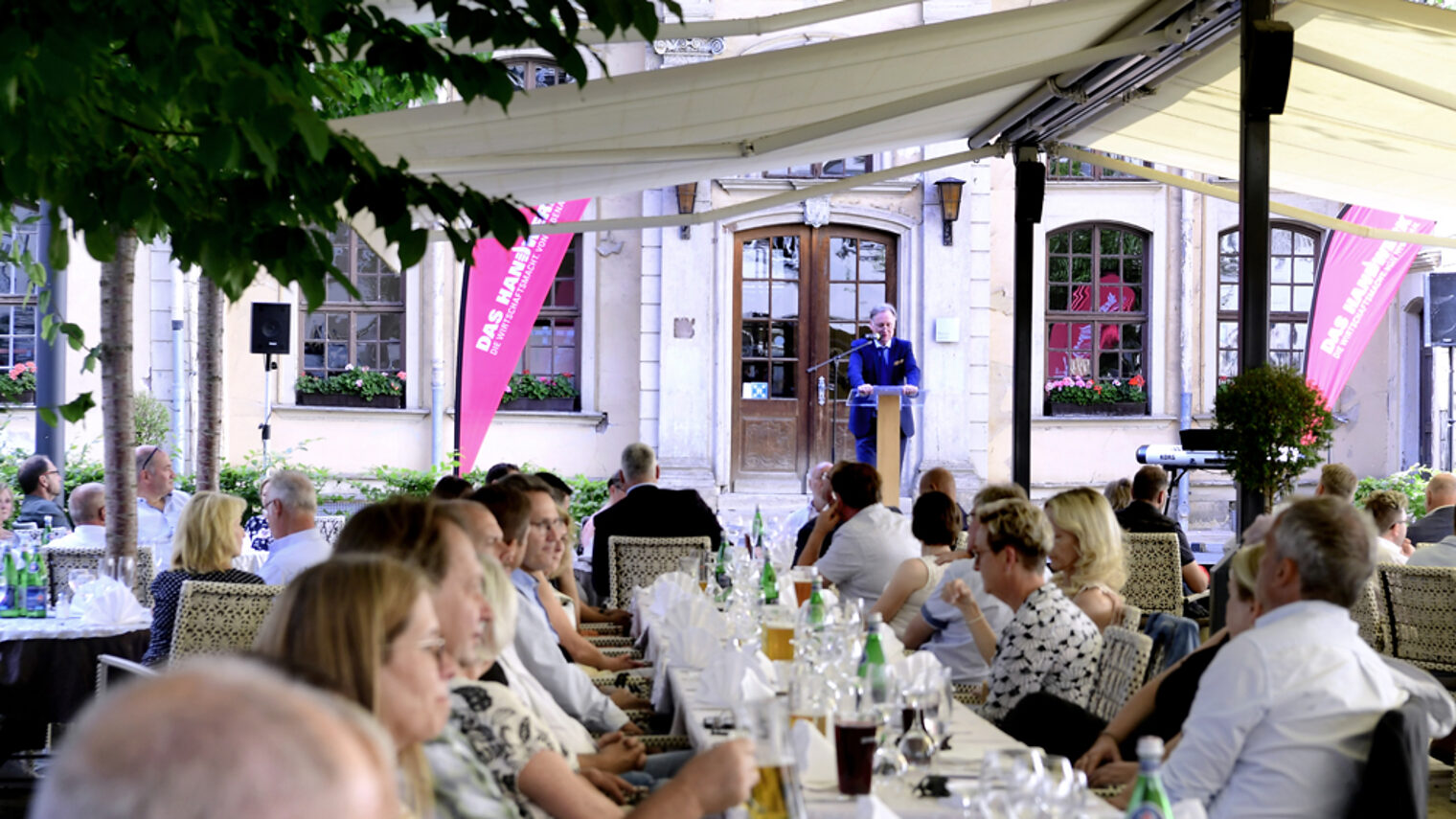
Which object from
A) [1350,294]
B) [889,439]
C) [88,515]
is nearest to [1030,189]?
[889,439]

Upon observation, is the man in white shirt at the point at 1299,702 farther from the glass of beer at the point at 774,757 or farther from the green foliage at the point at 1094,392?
the green foliage at the point at 1094,392

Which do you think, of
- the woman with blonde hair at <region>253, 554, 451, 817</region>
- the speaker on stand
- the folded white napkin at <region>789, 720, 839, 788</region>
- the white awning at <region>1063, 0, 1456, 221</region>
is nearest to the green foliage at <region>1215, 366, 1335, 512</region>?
the white awning at <region>1063, 0, 1456, 221</region>

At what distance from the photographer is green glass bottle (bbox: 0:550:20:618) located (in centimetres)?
537

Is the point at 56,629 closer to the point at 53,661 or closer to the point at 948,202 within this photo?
the point at 53,661

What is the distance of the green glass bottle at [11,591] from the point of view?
5.37 meters

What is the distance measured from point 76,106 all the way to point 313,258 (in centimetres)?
52

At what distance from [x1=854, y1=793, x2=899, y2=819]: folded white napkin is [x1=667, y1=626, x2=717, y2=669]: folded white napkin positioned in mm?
1522

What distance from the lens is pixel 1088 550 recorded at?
13.5ft

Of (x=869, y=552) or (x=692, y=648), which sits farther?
(x=869, y=552)

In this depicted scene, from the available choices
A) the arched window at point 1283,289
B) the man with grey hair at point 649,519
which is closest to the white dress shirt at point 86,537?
the man with grey hair at point 649,519

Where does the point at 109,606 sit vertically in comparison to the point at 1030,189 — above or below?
below

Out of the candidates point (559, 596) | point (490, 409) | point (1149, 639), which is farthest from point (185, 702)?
point (490, 409)

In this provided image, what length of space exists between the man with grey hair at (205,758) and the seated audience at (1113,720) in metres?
2.61

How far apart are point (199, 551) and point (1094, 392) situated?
38.0 ft
